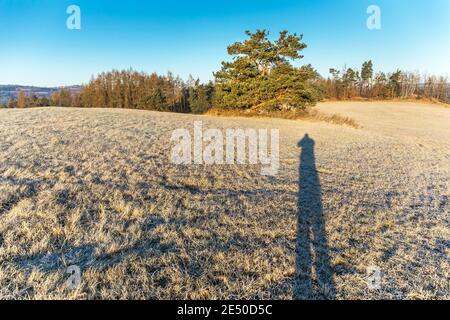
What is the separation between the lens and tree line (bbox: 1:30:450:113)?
25.4 meters

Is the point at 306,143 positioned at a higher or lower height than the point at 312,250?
higher

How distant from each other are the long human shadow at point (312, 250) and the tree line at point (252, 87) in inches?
808

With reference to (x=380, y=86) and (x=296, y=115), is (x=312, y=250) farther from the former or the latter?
(x=380, y=86)

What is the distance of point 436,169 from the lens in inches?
379

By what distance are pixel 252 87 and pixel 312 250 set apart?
76.1 feet

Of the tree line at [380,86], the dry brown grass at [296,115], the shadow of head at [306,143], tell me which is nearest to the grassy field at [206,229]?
the shadow of head at [306,143]

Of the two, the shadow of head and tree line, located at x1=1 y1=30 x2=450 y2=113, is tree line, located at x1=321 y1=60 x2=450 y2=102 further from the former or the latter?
the shadow of head

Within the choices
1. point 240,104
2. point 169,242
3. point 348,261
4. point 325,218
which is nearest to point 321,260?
point 348,261

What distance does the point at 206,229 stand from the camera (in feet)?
13.0

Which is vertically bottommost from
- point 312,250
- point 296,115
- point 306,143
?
point 312,250

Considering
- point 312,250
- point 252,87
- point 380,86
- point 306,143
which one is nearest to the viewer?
point 312,250

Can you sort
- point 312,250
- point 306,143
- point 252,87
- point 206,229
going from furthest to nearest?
point 252,87 < point 306,143 < point 206,229 < point 312,250

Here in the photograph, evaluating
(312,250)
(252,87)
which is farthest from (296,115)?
(312,250)
